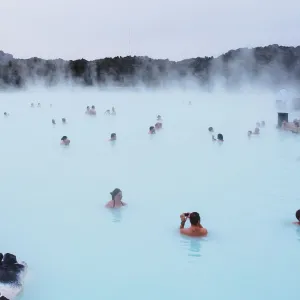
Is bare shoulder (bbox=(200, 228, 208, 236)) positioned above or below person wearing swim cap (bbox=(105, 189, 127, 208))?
below

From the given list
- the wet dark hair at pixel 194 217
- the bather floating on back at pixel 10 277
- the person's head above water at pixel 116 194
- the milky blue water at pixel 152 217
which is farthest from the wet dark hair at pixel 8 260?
the person's head above water at pixel 116 194

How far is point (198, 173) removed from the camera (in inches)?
386

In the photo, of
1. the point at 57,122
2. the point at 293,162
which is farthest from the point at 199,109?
the point at 293,162

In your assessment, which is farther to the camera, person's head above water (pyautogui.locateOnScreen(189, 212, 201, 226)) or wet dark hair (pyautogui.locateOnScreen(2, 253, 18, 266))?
person's head above water (pyautogui.locateOnScreen(189, 212, 201, 226))

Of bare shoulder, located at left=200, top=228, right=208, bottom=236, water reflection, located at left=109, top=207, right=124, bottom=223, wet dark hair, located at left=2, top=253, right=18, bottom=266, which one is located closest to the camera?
wet dark hair, located at left=2, top=253, right=18, bottom=266

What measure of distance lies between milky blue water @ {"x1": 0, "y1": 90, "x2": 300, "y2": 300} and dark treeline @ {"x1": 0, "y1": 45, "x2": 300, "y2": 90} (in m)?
28.9

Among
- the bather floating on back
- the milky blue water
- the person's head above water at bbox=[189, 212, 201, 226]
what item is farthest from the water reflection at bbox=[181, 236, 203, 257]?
the bather floating on back

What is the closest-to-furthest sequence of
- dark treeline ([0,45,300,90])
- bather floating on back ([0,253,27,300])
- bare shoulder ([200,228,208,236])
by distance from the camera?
bather floating on back ([0,253,27,300]) → bare shoulder ([200,228,208,236]) → dark treeline ([0,45,300,90])

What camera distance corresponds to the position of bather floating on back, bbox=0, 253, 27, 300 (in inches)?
162

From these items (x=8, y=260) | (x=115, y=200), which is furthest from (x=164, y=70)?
(x=8, y=260)

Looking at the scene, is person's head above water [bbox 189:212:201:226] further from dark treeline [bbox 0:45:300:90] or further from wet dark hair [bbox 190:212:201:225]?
dark treeline [bbox 0:45:300:90]

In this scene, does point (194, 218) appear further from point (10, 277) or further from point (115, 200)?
point (10, 277)

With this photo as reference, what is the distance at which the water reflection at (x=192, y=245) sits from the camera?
18.1 ft

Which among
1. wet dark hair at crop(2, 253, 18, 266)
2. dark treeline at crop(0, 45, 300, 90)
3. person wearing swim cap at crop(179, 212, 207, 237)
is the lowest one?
person wearing swim cap at crop(179, 212, 207, 237)
